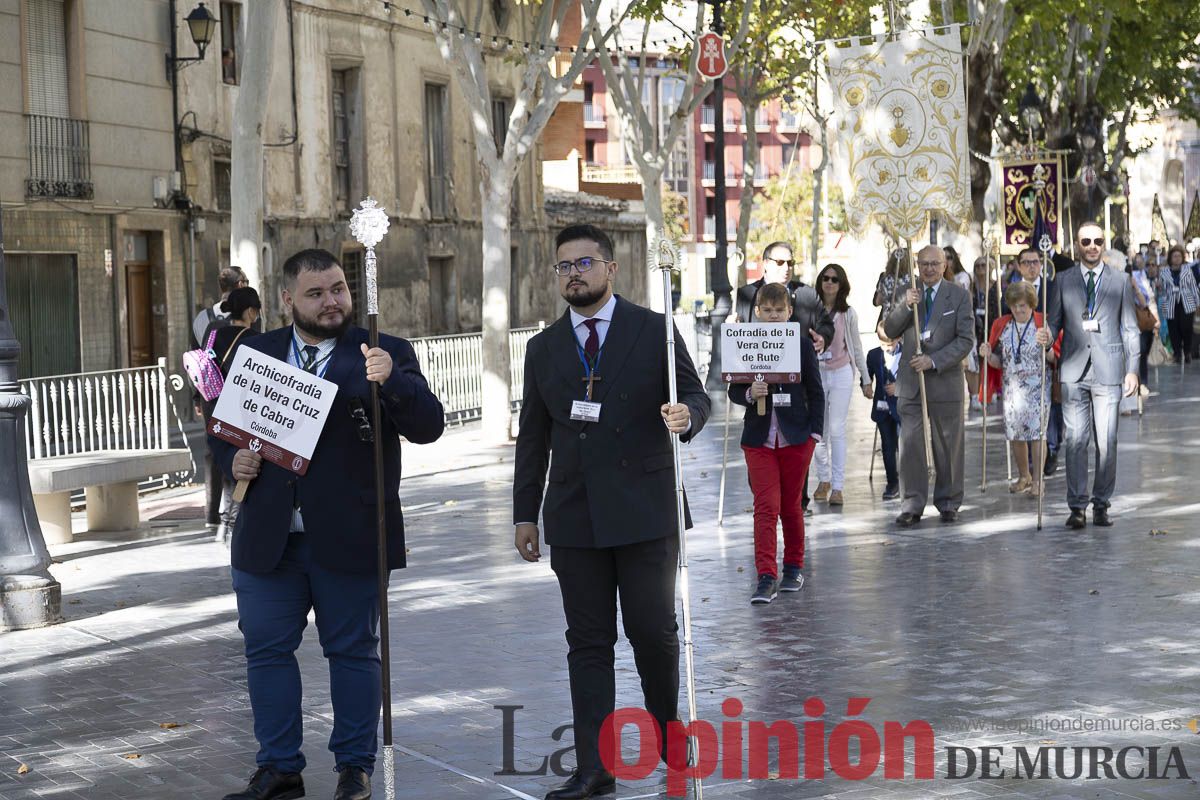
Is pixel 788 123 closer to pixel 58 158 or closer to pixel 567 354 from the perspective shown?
pixel 58 158

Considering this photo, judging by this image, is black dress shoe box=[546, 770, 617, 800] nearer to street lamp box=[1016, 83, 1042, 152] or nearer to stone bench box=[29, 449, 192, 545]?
stone bench box=[29, 449, 192, 545]

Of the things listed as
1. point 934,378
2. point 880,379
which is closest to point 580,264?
point 934,378

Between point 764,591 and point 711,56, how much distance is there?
17.0 meters

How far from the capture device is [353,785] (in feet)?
20.1

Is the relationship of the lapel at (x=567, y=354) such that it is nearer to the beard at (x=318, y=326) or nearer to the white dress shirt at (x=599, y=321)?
the white dress shirt at (x=599, y=321)

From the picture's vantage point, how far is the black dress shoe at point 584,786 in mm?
6090

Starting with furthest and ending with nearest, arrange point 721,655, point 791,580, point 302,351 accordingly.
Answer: point 791,580, point 721,655, point 302,351

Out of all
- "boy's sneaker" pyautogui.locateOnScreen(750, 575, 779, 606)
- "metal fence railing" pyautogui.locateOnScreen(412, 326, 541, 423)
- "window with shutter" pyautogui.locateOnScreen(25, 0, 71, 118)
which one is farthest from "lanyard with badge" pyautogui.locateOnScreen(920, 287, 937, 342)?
"window with shutter" pyautogui.locateOnScreen(25, 0, 71, 118)

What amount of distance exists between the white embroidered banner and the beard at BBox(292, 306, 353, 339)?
901cm

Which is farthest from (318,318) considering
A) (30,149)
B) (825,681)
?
(30,149)

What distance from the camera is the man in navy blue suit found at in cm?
613

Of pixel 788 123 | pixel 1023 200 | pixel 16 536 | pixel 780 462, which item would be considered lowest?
pixel 16 536

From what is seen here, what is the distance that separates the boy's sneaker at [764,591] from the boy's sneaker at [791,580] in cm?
21

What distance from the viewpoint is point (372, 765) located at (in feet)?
20.5
